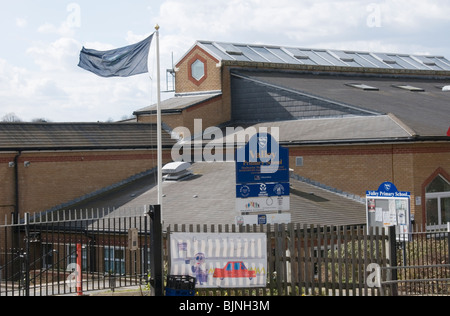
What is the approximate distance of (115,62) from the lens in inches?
867

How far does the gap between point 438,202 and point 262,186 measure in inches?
417

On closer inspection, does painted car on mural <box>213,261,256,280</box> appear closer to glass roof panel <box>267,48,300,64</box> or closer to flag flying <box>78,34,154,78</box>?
flag flying <box>78,34,154,78</box>

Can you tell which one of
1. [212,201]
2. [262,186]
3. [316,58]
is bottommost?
[212,201]

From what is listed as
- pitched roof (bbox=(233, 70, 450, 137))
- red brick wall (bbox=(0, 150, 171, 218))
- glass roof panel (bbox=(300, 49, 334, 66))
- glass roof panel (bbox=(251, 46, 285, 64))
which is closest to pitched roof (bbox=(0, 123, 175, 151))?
red brick wall (bbox=(0, 150, 171, 218))

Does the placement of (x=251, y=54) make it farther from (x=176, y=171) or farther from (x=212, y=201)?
(x=212, y=201)

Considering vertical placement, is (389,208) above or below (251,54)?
below

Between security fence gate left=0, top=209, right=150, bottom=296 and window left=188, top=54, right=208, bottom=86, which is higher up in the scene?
window left=188, top=54, right=208, bottom=86

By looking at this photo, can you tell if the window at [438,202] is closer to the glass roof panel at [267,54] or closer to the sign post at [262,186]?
the sign post at [262,186]

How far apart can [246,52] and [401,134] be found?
16.5 metres

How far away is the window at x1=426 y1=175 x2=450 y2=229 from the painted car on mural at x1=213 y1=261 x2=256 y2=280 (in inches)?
664

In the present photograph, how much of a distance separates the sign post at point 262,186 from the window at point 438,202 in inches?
358

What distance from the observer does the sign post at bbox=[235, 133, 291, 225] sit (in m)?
22.6

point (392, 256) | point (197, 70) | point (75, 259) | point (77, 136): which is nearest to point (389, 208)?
point (392, 256)
